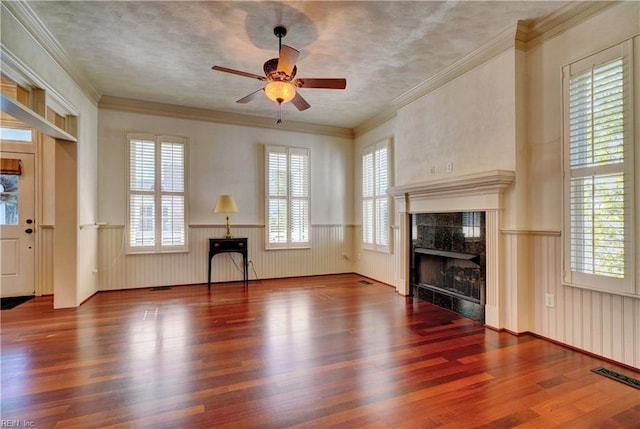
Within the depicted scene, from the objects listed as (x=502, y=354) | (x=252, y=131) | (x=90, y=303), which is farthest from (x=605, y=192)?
(x=90, y=303)

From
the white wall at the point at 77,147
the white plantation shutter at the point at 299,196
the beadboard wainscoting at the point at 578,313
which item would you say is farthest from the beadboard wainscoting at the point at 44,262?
the beadboard wainscoting at the point at 578,313

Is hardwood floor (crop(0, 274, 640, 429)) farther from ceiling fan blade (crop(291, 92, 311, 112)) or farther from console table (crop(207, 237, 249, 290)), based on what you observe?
ceiling fan blade (crop(291, 92, 311, 112))

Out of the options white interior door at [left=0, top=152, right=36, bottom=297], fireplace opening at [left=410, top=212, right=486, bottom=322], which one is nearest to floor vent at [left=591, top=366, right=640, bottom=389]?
fireplace opening at [left=410, top=212, right=486, bottom=322]

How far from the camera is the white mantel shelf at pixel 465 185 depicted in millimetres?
3241

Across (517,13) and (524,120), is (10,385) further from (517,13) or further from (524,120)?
(517,13)

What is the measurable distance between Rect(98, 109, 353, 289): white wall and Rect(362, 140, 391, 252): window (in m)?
0.55

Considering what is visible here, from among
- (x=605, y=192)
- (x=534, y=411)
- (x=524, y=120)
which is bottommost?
(x=534, y=411)

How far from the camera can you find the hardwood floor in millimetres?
1901

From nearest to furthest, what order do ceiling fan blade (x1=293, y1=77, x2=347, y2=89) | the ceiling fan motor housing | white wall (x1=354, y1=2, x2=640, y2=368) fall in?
1. white wall (x1=354, y1=2, x2=640, y2=368)
2. the ceiling fan motor housing
3. ceiling fan blade (x1=293, y1=77, x2=347, y2=89)

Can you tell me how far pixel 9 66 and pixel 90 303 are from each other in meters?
3.02

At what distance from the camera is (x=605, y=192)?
264 cm

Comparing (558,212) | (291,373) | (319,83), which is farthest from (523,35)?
(291,373)

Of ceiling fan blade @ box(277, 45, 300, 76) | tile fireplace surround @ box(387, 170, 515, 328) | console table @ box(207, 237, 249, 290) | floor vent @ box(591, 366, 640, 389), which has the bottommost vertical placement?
floor vent @ box(591, 366, 640, 389)

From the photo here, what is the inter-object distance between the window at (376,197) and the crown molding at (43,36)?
4.64 meters
